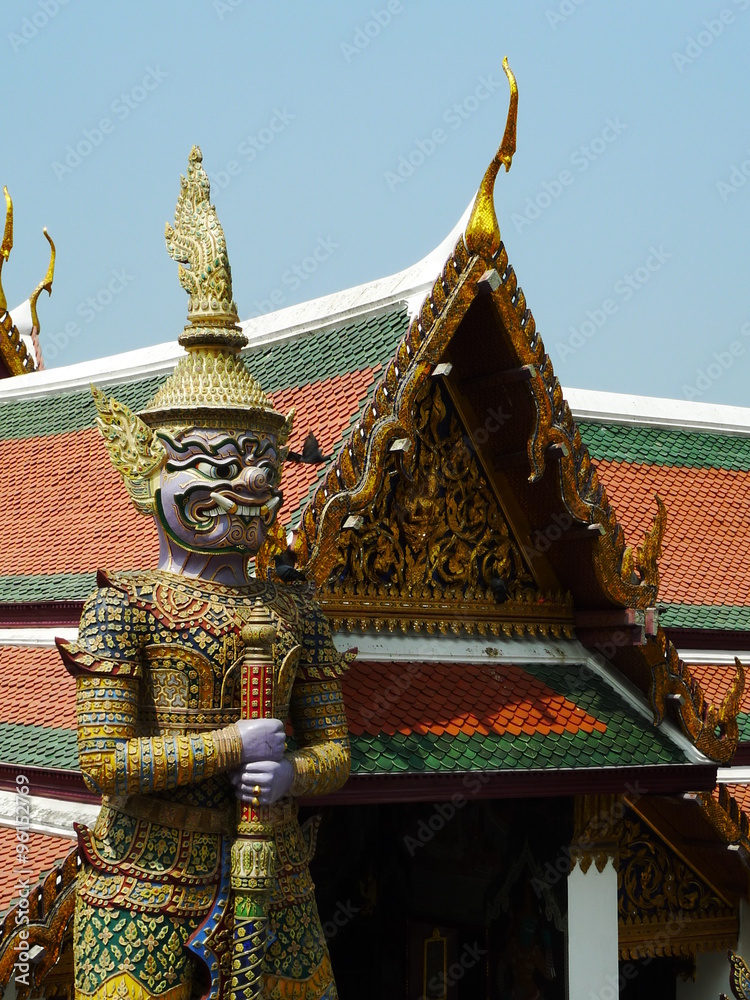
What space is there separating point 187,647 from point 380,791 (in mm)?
1243

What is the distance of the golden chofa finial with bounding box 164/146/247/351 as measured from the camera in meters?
5.87

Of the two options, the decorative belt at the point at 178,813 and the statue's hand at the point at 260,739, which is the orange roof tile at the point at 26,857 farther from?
the statue's hand at the point at 260,739

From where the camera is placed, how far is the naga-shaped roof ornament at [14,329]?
41.0ft

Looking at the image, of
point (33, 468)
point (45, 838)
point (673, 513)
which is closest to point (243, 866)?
point (45, 838)

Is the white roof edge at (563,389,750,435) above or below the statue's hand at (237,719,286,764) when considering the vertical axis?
above

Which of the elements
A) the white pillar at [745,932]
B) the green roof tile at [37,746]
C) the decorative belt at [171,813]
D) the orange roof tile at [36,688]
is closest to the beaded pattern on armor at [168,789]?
Answer: the decorative belt at [171,813]

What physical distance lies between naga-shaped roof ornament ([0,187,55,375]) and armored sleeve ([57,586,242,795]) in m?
7.68

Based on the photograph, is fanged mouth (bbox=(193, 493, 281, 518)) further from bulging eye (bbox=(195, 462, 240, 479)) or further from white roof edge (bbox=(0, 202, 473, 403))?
white roof edge (bbox=(0, 202, 473, 403))

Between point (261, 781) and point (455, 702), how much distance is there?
5.70ft

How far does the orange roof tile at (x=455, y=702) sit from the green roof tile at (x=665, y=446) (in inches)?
144

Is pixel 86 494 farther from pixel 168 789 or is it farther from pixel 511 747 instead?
pixel 168 789

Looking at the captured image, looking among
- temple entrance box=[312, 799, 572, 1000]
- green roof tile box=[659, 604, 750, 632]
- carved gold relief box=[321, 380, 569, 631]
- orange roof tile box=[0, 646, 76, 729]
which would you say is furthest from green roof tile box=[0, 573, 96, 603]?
green roof tile box=[659, 604, 750, 632]

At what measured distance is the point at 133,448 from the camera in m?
5.77

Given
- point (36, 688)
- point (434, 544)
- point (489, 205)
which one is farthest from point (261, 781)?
point (489, 205)
